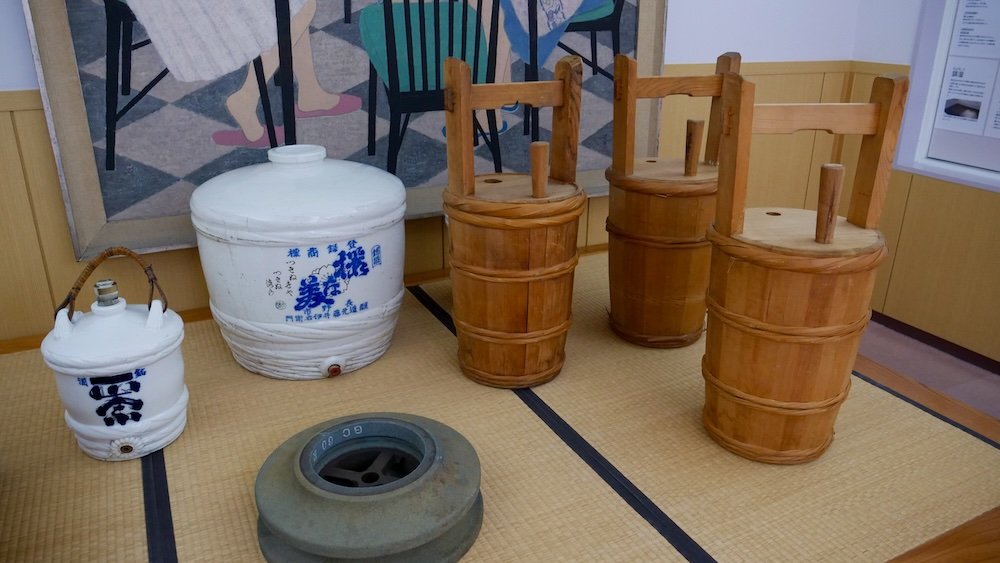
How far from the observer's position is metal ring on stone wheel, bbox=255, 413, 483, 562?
4.70 ft

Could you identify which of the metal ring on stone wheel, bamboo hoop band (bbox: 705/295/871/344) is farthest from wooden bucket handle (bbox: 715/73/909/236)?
the metal ring on stone wheel

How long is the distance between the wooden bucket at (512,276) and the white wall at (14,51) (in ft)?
4.60

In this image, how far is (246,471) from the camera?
5.98ft

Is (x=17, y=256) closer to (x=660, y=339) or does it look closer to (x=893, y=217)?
(x=660, y=339)

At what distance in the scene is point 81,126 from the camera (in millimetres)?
2285

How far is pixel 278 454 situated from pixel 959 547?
159 cm

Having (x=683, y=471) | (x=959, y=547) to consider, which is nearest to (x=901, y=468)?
(x=959, y=547)

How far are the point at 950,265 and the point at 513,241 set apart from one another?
7.15 feet

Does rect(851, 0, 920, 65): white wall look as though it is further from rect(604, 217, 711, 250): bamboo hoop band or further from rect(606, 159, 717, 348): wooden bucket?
rect(604, 217, 711, 250): bamboo hoop band

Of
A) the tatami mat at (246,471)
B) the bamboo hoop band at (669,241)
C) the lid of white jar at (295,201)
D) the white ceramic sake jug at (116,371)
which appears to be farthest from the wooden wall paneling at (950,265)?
the white ceramic sake jug at (116,371)

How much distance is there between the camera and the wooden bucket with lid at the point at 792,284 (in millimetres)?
1649

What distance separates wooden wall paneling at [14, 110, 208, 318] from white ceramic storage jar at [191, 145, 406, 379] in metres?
0.47

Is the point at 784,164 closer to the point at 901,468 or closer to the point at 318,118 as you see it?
the point at 901,468

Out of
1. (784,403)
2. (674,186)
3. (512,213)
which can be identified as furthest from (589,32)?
(784,403)
